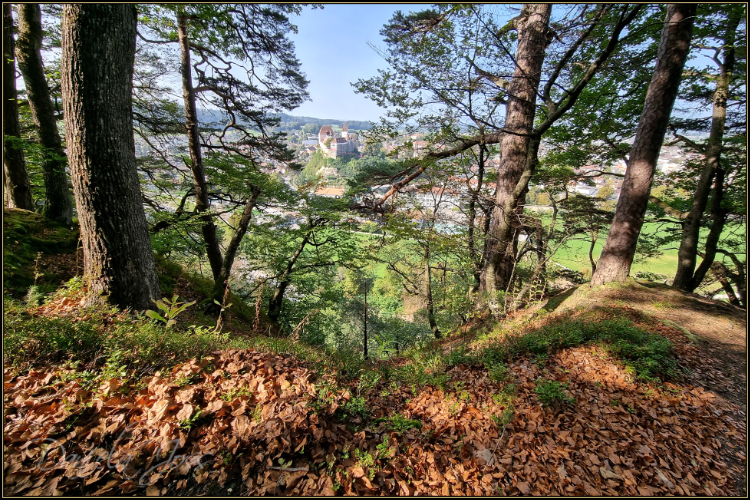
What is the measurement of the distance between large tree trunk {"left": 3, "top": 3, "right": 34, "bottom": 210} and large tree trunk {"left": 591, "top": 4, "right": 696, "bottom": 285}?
12014mm

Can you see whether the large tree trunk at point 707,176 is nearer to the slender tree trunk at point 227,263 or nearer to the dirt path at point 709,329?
the dirt path at point 709,329

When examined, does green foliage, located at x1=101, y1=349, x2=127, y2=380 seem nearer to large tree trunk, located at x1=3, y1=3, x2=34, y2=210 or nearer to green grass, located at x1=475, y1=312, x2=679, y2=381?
green grass, located at x1=475, y1=312, x2=679, y2=381

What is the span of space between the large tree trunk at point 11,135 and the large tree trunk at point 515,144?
9.73 m

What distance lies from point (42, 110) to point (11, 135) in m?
0.80

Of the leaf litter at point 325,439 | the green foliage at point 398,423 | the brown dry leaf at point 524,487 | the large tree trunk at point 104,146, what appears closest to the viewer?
the leaf litter at point 325,439

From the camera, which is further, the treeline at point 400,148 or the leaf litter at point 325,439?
the treeline at point 400,148

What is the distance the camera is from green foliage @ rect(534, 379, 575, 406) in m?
2.96

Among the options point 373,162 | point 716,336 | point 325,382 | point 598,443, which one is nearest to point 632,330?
point 716,336

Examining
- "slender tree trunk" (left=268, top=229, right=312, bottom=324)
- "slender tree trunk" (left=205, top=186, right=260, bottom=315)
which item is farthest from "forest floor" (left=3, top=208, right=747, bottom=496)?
"slender tree trunk" (left=268, top=229, right=312, bottom=324)

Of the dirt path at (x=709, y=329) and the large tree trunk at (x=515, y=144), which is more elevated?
the large tree trunk at (x=515, y=144)

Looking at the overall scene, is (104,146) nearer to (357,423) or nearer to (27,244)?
(27,244)

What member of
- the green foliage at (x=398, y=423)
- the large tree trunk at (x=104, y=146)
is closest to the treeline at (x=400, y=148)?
the large tree trunk at (x=104, y=146)

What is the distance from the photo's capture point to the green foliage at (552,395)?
2.96m

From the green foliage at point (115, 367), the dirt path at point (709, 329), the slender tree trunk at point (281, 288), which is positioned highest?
the dirt path at point (709, 329)
